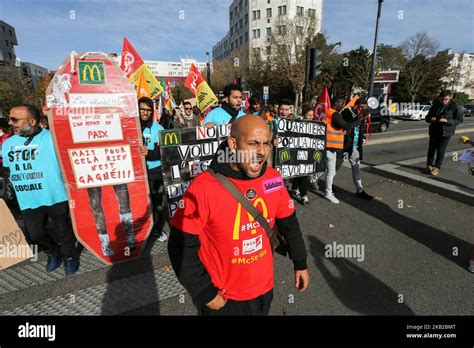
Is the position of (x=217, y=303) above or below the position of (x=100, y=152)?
below

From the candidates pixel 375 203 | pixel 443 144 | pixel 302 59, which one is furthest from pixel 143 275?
pixel 302 59

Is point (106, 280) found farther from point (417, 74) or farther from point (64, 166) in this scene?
point (417, 74)

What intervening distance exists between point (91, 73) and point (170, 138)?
1.23m

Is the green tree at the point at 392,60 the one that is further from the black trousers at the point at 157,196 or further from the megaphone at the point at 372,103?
the black trousers at the point at 157,196

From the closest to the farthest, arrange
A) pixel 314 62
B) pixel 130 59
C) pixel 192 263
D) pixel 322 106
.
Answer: pixel 192 263, pixel 130 59, pixel 322 106, pixel 314 62

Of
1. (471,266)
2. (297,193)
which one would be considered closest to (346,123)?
(297,193)

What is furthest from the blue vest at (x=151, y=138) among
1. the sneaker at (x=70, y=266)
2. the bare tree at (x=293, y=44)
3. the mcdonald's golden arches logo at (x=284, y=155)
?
the bare tree at (x=293, y=44)

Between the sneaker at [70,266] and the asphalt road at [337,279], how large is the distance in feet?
0.26

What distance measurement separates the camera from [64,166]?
301 centimetres

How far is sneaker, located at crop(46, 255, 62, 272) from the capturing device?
330 cm

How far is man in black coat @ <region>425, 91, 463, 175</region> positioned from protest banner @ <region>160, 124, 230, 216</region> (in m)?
5.41

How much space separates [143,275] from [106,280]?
41 centimetres

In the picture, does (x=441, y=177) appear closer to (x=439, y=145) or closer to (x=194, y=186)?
(x=439, y=145)

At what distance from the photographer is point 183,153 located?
3934 mm
